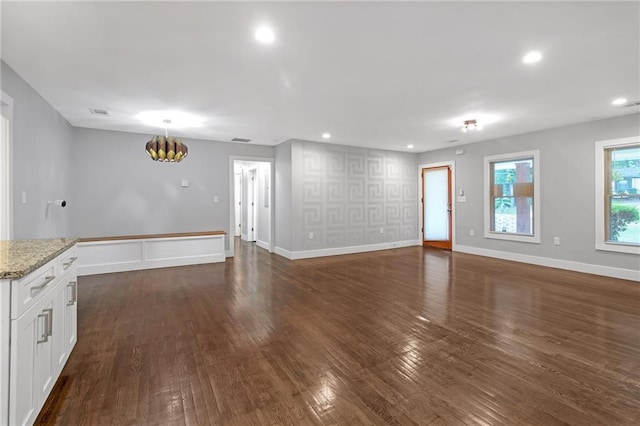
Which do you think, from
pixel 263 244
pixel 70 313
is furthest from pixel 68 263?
pixel 263 244

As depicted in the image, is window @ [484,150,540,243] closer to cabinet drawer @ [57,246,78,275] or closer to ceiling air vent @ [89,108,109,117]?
cabinet drawer @ [57,246,78,275]

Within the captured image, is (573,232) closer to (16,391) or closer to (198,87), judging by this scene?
(198,87)

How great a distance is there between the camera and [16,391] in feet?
4.53

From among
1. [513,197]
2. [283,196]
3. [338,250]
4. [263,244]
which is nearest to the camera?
[513,197]

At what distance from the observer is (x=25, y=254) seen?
175 cm

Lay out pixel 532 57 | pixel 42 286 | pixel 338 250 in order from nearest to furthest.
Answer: pixel 42 286
pixel 532 57
pixel 338 250

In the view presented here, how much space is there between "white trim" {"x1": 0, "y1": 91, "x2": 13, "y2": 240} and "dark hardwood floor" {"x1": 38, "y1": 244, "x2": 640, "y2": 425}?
110 centimetres

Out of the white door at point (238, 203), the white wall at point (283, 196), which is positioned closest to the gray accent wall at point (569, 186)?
the white wall at point (283, 196)

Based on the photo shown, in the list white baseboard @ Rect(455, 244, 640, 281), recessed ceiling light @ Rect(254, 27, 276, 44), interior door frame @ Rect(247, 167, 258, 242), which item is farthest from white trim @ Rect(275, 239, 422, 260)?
recessed ceiling light @ Rect(254, 27, 276, 44)

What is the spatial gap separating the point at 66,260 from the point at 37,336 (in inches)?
28.3

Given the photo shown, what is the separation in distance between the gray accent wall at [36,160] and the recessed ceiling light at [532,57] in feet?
15.5

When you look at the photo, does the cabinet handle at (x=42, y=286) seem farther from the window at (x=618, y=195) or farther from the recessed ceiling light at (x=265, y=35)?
the window at (x=618, y=195)

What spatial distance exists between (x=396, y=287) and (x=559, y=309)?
1.81 metres

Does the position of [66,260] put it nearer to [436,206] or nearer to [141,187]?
[141,187]
